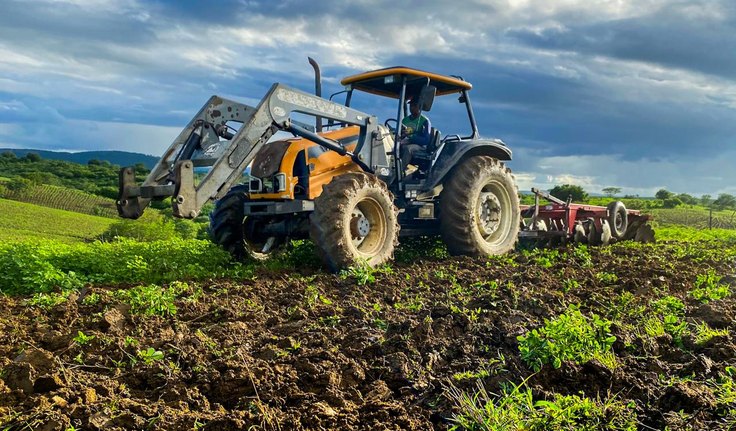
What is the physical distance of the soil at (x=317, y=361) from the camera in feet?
10.2

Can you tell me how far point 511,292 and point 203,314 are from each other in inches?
110

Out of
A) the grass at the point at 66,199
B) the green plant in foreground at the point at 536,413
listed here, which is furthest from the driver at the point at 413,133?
the grass at the point at 66,199

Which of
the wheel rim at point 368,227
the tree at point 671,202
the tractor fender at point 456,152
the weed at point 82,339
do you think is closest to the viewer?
the weed at point 82,339

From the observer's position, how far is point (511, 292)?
605cm

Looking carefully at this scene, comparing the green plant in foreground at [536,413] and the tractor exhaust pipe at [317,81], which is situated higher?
the tractor exhaust pipe at [317,81]

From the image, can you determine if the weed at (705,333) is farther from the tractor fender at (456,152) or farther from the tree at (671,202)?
the tree at (671,202)

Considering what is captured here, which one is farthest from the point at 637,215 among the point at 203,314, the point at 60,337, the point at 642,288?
the point at 60,337

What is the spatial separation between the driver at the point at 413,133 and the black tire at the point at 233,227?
2.26 m

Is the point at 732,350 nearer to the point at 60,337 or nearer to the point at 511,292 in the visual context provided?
the point at 511,292

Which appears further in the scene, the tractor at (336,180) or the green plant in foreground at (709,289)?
the tractor at (336,180)

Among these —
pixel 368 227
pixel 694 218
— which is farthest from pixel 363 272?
pixel 694 218

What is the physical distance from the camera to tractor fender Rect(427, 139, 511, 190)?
914 centimetres

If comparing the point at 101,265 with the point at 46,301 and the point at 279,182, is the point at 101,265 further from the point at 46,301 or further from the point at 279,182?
the point at 279,182

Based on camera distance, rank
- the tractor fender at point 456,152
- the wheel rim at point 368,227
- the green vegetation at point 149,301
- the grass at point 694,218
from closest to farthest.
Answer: the green vegetation at point 149,301
the wheel rim at point 368,227
the tractor fender at point 456,152
the grass at point 694,218
